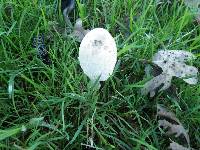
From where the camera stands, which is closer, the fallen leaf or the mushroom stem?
the mushroom stem

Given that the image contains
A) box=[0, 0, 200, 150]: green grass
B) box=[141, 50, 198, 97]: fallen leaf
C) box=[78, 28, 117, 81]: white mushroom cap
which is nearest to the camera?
box=[78, 28, 117, 81]: white mushroom cap

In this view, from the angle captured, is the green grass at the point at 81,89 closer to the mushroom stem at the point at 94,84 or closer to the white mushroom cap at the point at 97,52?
the mushroom stem at the point at 94,84

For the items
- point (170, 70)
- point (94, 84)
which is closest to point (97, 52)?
point (94, 84)

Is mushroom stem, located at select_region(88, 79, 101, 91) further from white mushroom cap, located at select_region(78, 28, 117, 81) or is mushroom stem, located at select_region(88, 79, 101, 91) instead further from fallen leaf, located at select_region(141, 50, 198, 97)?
fallen leaf, located at select_region(141, 50, 198, 97)

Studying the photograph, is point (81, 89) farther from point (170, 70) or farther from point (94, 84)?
point (170, 70)

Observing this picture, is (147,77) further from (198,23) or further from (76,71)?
(198,23)

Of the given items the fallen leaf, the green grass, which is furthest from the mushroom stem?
the fallen leaf
